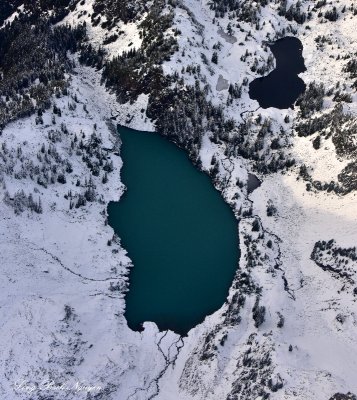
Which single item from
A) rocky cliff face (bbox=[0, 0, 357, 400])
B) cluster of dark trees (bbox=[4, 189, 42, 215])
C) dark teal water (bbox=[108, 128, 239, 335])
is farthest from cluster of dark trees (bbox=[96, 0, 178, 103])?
cluster of dark trees (bbox=[4, 189, 42, 215])

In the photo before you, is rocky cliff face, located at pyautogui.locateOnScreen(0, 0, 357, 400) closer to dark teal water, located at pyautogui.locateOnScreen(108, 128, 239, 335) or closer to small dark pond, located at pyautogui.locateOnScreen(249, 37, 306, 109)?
dark teal water, located at pyautogui.locateOnScreen(108, 128, 239, 335)

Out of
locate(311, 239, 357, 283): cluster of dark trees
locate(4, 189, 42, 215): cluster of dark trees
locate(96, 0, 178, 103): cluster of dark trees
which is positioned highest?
locate(96, 0, 178, 103): cluster of dark trees

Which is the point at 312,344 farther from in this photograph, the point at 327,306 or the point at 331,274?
the point at 331,274

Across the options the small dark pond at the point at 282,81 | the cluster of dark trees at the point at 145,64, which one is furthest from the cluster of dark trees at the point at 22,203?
the small dark pond at the point at 282,81

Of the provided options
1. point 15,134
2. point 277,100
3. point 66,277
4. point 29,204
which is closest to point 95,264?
A: point 66,277

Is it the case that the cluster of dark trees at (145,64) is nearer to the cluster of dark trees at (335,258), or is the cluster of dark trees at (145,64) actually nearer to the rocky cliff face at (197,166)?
the rocky cliff face at (197,166)

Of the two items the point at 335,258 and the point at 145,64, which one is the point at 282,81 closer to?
the point at 145,64

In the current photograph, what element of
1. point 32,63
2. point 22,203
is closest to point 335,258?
point 22,203
